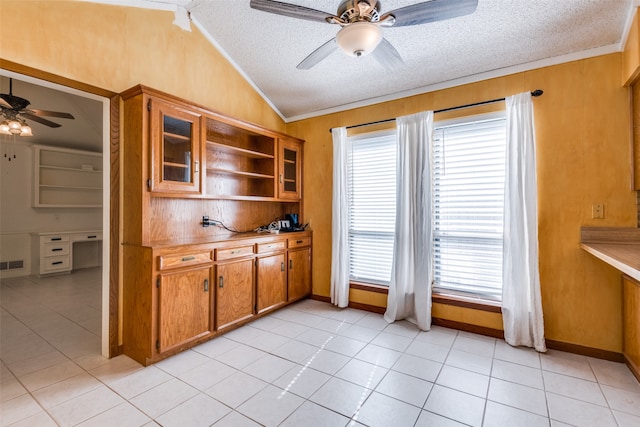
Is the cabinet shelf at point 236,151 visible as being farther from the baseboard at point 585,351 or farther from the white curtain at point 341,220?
the baseboard at point 585,351

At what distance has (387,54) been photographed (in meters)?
2.12

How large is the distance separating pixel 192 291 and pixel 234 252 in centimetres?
55

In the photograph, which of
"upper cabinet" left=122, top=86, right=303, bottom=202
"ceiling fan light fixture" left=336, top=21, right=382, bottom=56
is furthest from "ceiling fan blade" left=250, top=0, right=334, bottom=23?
"upper cabinet" left=122, top=86, right=303, bottom=202

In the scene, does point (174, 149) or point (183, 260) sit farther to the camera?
point (174, 149)

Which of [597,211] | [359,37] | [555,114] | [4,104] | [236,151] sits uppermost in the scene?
[4,104]

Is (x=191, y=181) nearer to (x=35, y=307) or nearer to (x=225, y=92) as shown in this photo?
(x=225, y=92)

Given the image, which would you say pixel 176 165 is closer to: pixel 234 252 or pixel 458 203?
pixel 234 252

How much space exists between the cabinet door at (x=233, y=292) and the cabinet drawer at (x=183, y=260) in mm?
178

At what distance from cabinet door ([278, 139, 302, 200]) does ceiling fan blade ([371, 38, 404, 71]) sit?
5.96ft

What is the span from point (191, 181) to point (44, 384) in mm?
1825

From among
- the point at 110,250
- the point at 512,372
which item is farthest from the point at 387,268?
the point at 110,250

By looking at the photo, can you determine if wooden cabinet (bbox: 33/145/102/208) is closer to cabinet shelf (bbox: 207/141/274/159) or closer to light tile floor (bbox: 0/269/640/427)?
light tile floor (bbox: 0/269/640/427)

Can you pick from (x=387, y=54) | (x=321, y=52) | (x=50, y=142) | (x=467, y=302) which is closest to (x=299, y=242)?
(x=467, y=302)

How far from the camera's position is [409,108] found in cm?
331
